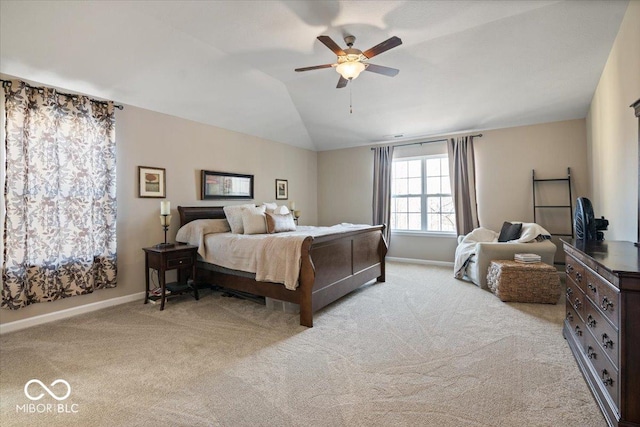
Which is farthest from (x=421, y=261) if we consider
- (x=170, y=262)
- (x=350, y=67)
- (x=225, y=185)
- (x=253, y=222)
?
(x=170, y=262)

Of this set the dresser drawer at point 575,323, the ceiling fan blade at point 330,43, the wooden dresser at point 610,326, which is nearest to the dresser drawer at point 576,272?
the wooden dresser at point 610,326

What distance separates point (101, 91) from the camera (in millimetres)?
3521

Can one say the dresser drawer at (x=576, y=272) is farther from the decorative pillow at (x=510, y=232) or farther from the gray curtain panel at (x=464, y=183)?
the gray curtain panel at (x=464, y=183)

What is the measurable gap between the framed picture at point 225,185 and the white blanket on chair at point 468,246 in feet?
12.2

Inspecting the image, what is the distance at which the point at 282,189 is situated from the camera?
6234 millimetres

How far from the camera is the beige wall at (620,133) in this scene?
2.55m

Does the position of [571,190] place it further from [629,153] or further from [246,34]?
[246,34]

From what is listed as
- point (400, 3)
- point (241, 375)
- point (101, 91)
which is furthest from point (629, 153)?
point (101, 91)

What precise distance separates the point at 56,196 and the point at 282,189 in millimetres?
3672

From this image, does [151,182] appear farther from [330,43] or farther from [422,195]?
[422,195]

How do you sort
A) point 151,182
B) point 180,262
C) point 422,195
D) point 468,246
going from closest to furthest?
point 180,262 < point 151,182 < point 468,246 < point 422,195

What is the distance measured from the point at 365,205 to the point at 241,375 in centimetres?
490

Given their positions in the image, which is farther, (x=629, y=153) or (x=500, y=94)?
(x=500, y=94)

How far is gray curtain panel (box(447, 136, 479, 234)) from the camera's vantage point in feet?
17.5
